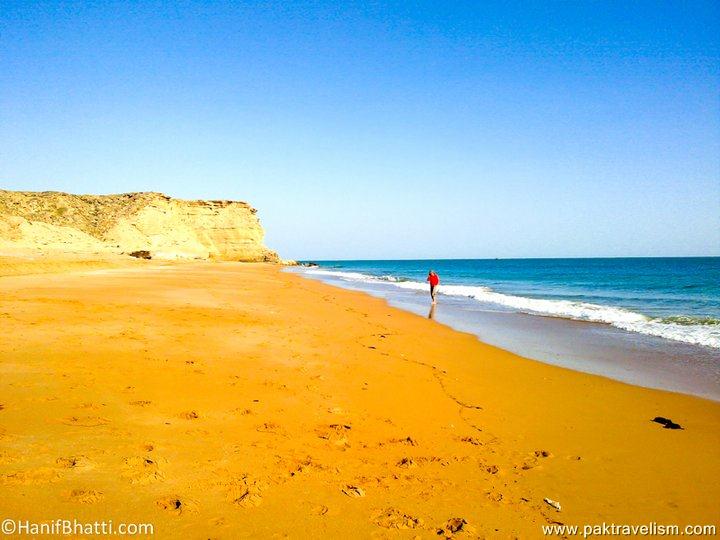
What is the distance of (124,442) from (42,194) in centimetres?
7288

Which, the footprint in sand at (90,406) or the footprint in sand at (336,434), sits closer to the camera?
the footprint in sand at (336,434)

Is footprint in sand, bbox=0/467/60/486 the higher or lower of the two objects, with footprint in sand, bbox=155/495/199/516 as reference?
higher

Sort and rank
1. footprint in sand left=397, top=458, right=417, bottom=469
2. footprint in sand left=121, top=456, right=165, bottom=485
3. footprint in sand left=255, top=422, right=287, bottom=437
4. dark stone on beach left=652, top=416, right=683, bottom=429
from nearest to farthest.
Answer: footprint in sand left=121, top=456, right=165, bottom=485 < footprint in sand left=397, top=458, right=417, bottom=469 < footprint in sand left=255, top=422, right=287, bottom=437 < dark stone on beach left=652, top=416, right=683, bottom=429

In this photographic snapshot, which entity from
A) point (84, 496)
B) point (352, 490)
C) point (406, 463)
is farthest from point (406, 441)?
point (84, 496)

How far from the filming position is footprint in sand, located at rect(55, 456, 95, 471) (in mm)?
3567

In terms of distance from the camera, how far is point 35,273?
24.2 metres

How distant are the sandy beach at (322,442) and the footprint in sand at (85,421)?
0.09 ft

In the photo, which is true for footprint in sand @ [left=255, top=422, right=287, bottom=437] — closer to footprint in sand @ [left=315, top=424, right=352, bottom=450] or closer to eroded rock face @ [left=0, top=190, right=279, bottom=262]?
footprint in sand @ [left=315, top=424, right=352, bottom=450]

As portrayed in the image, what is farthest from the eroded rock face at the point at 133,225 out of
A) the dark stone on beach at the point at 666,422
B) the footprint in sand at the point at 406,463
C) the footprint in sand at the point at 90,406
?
the dark stone on beach at the point at 666,422

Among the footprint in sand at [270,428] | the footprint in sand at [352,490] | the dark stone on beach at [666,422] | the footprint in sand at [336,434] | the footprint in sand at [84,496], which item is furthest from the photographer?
the dark stone on beach at [666,422]

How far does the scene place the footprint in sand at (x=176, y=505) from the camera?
3172mm

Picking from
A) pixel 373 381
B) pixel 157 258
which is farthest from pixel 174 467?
pixel 157 258

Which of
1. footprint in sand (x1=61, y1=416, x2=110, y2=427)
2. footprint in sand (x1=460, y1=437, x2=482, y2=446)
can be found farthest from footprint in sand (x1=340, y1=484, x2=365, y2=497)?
footprint in sand (x1=61, y1=416, x2=110, y2=427)

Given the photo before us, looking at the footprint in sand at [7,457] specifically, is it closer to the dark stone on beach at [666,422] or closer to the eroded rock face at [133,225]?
the dark stone on beach at [666,422]
